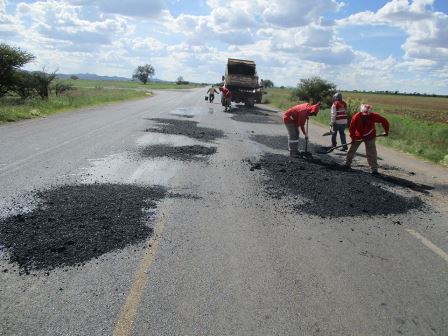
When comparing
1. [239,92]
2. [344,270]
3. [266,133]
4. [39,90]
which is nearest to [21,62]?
[39,90]

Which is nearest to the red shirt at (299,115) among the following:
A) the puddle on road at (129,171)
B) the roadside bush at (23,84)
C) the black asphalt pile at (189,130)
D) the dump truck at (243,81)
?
the black asphalt pile at (189,130)

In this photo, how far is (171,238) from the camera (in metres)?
5.08

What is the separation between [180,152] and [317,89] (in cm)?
3045

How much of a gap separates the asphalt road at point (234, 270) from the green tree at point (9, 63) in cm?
1942

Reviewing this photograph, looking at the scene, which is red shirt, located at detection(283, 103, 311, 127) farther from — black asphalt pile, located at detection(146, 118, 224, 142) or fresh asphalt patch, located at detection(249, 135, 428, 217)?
black asphalt pile, located at detection(146, 118, 224, 142)

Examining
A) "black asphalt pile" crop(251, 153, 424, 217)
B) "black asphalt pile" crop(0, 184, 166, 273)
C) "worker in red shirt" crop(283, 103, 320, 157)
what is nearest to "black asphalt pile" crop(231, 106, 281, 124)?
"worker in red shirt" crop(283, 103, 320, 157)

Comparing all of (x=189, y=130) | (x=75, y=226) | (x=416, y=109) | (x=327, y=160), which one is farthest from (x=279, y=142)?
(x=416, y=109)

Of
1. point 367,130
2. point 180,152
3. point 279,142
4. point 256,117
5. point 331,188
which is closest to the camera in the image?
point 331,188

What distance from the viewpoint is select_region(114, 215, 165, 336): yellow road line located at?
3.24 metres

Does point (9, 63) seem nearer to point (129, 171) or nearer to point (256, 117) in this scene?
point (256, 117)

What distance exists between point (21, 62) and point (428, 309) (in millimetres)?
27387

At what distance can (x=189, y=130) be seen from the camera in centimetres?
1598

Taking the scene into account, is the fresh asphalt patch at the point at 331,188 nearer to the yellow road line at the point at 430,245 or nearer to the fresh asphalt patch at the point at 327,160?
the fresh asphalt patch at the point at 327,160

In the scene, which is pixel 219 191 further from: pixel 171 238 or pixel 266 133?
pixel 266 133
